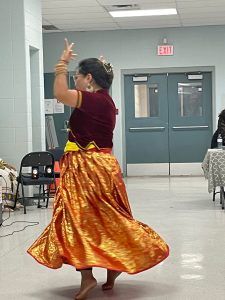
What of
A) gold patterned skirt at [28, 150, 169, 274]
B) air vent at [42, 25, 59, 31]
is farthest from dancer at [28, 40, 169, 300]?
air vent at [42, 25, 59, 31]

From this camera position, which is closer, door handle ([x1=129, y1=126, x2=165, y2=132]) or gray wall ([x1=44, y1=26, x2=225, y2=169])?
gray wall ([x1=44, y1=26, x2=225, y2=169])

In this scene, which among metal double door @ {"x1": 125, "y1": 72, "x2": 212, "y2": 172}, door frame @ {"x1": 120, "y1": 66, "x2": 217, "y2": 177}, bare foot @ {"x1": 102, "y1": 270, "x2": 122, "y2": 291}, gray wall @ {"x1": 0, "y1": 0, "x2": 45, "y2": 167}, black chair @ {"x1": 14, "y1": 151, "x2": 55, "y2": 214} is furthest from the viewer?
metal double door @ {"x1": 125, "y1": 72, "x2": 212, "y2": 172}

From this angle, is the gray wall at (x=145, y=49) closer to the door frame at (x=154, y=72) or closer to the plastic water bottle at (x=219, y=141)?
the door frame at (x=154, y=72)

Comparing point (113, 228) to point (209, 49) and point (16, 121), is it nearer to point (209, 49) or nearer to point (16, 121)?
point (16, 121)

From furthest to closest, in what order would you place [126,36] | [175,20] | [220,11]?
[126,36] < [175,20] < [220,11]

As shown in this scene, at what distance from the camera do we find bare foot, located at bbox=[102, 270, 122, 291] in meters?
4.12

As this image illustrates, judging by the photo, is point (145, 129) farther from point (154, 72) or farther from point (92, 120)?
point (92, 120)

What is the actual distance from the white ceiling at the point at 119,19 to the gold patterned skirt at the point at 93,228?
668 centimetres

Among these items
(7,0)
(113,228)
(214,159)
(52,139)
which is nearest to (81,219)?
(113,228)

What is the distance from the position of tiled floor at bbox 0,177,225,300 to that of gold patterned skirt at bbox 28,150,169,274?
313 millimetres

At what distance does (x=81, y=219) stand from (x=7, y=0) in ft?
18.4

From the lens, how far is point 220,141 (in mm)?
8461

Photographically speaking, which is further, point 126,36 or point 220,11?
point 126,36

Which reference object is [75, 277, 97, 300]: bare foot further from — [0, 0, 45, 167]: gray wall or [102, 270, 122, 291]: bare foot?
[0, 0, 45, 167]: gray wall
